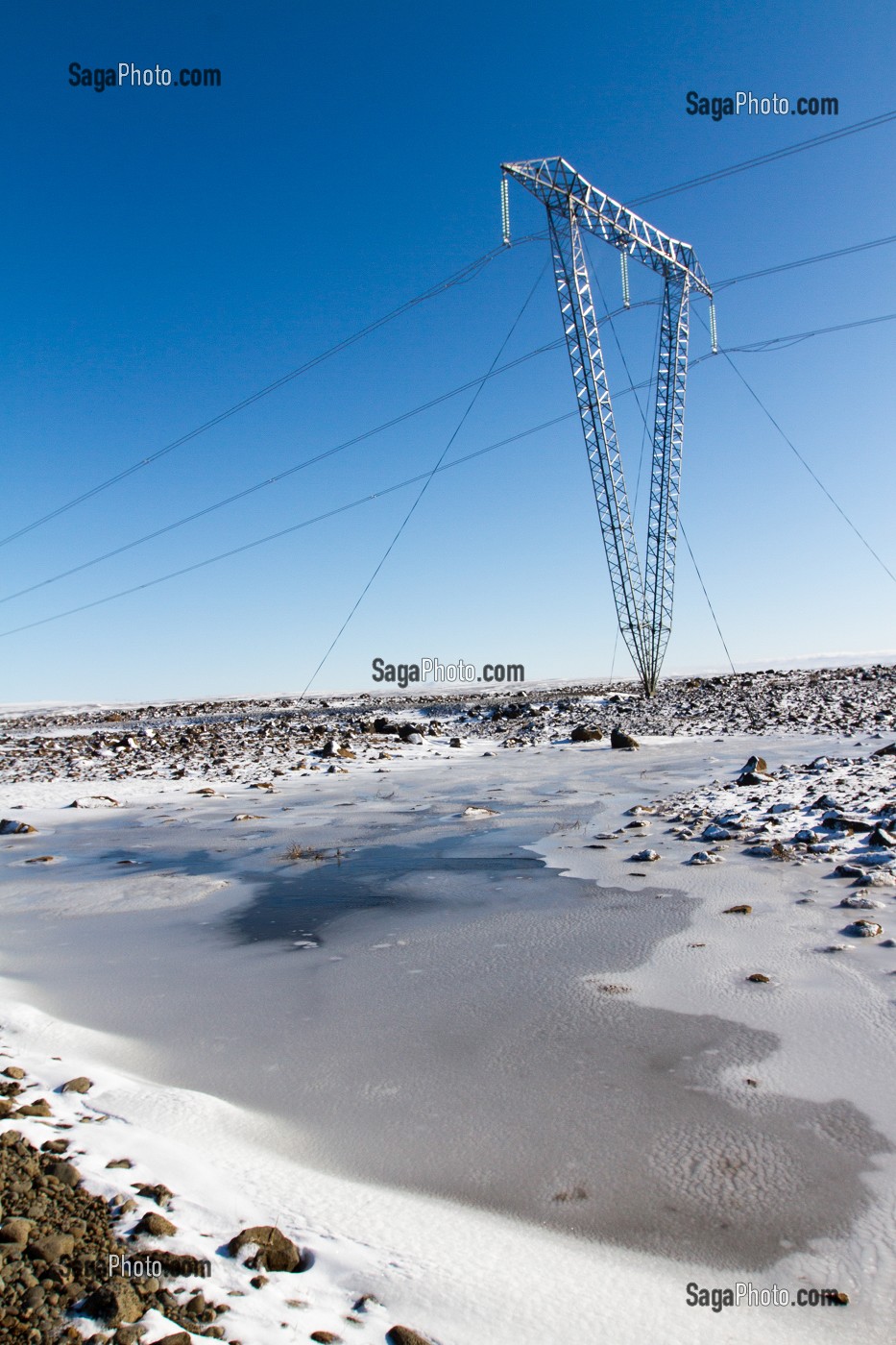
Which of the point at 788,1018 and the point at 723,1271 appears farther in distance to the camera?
the point at 788,1018

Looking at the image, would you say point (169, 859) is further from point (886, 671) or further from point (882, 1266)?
point (886, 671)

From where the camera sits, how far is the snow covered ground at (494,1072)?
6.78 feet

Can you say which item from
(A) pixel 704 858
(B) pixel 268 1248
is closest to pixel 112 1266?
(B) pixel 268 1248

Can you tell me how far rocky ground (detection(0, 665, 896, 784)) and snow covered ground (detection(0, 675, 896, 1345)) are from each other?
7664mm

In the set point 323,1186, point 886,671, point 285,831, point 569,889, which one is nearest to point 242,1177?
point 323,1186

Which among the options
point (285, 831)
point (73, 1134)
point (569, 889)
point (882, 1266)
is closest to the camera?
point (882, 1266)

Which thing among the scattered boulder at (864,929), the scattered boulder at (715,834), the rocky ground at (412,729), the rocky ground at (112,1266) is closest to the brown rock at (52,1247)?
the rocky ground at (112,1266)

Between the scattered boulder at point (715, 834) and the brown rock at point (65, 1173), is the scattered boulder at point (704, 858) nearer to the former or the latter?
the scattered boulder at point (715, 834)

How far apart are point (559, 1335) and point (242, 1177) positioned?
43.2 inches

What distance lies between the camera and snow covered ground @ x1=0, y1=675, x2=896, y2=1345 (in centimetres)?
207

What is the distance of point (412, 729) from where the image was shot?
773 inches

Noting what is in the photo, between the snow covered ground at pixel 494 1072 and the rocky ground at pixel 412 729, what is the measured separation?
766 centimetres

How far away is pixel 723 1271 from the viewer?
209 cm

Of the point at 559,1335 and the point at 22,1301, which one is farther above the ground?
the point at 22,1301
